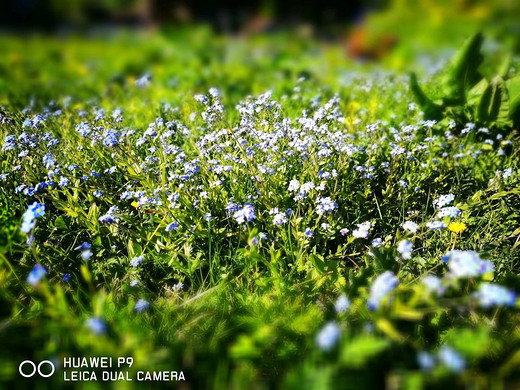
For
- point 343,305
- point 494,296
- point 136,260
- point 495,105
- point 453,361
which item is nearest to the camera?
point 453,361

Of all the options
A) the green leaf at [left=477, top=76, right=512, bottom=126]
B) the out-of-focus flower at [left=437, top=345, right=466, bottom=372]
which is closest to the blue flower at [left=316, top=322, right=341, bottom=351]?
the out-of-focus flower at [left=437, top=345, right=466, bottom=372]

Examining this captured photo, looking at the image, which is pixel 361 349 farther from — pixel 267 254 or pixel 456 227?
pixel 456 227

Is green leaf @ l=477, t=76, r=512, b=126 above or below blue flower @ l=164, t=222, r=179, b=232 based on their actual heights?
above

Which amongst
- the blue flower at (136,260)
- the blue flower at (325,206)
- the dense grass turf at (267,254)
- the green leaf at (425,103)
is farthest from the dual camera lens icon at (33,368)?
the green leaf at (425,103)

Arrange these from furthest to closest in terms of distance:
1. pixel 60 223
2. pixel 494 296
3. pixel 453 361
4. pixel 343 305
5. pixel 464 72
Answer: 1. pixel 464 72
2. pixel 60 223
3. pixel 343 305
4. pixel 494 296
5. pixel 453 361

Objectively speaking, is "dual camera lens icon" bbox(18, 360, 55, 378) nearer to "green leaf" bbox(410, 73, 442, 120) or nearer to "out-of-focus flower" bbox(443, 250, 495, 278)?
"out-of-focus flower" bbox(443, 250, 495, 278)

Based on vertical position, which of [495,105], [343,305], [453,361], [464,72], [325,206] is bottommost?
[453,361]

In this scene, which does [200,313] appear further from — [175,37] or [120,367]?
[175,37]

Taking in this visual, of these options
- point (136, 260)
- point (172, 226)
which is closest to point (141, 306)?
point (136, 260)

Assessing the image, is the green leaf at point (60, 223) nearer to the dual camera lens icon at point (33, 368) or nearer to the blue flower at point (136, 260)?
the blue flower at point (136, 260)
